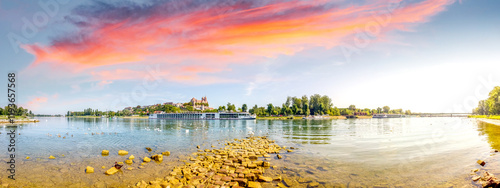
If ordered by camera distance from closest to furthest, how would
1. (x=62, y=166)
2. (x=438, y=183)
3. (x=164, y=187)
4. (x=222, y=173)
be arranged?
(x=164, y=187), (x=438, y=183), (x=222, y=173), (x=62, y=166)

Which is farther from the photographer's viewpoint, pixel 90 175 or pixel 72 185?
pixel 90 175

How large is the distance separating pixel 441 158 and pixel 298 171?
1542 cm

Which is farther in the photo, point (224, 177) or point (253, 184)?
point (224, 177)

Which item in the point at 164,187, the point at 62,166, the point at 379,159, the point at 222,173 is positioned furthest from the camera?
the point at 379,159

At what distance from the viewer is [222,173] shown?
15.4m

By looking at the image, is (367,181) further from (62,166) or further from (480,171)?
→ (62,166)

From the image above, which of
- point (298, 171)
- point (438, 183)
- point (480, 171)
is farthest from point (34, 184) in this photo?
point (480, 171)

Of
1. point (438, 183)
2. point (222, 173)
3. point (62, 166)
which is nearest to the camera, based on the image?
point (438, 183)

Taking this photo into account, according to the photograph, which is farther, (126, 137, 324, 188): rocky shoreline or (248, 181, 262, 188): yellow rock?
(126, 137, 324, 188): rocky shoreline

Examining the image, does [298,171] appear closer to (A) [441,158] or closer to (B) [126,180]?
(B) [126,180]

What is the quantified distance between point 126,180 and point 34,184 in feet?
18.6

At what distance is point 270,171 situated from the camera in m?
16.4

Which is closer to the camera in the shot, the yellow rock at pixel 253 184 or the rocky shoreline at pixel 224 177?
the yellow rock at pixel 253 184

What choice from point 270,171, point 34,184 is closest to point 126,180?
point 34,184
